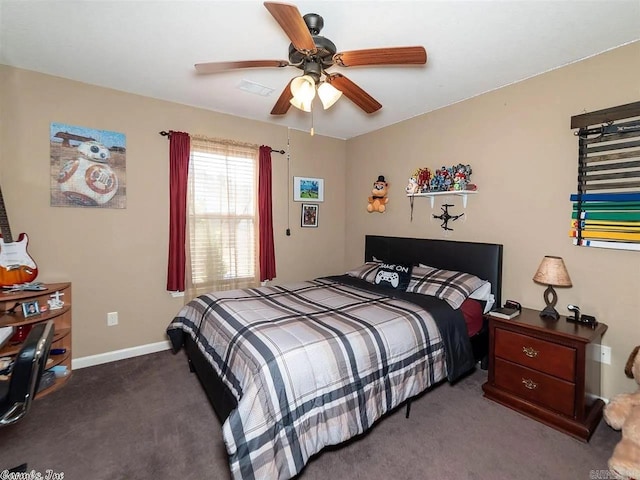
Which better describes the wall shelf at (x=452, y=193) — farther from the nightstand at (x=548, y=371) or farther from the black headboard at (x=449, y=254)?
the nightstand at (x=548, y=371)

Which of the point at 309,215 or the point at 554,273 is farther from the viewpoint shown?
the point at 309,215

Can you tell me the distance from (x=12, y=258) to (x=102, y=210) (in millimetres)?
747

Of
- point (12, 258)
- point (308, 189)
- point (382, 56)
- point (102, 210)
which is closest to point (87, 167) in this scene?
point (102, 210)

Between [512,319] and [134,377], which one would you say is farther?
[134,377]

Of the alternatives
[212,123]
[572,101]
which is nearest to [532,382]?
[572,101]

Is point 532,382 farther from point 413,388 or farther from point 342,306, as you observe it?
point 342,306

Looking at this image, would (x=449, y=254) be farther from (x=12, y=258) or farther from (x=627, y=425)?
→ (x=12, y=258)

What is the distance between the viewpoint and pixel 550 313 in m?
2.30

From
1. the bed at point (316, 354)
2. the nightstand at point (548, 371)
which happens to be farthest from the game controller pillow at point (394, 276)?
the nightstand at point (548, 371)

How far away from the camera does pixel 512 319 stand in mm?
2281

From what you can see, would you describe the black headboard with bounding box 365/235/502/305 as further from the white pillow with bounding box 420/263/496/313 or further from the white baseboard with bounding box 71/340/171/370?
the white baseboard with bounding box 71/340/171/370

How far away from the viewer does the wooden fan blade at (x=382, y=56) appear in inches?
60.9

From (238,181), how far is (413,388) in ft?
9.16

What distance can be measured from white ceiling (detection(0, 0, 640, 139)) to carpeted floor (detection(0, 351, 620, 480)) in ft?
8.40
